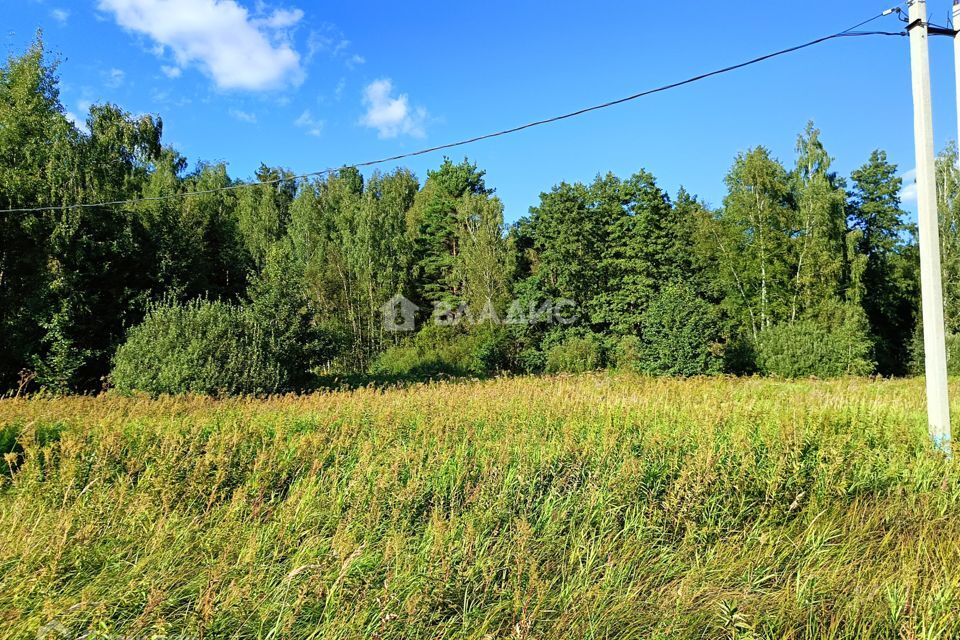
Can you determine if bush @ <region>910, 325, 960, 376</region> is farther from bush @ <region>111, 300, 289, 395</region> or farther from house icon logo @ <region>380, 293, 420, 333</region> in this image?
bush @ <region>111, 300, 289, 395</region>

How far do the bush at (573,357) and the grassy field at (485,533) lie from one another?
14.1 m

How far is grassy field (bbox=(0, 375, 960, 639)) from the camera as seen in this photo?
2.51m

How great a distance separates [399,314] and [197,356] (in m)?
17.7

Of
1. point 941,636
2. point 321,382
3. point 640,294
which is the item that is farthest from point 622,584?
point 640,294

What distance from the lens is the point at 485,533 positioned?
3.34 m

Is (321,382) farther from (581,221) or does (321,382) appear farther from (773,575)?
(581,221)

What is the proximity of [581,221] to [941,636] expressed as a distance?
2471 centimetres

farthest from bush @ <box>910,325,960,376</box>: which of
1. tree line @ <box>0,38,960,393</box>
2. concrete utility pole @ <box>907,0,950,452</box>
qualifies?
concrete utility pole @ <box>907,0,950,452</box>

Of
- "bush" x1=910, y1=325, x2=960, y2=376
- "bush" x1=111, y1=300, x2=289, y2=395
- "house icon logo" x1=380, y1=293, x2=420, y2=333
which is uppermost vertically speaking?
"house icon logo" x1=380, y1=293, x2=420, y2=333

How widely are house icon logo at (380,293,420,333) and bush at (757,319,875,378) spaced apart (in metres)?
17.1

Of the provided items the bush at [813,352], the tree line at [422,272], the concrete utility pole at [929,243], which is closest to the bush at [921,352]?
the tree line at [422,272]

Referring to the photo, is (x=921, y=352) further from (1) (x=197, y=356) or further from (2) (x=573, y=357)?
(1) (x=197, y=356)

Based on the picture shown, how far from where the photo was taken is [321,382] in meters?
14.9

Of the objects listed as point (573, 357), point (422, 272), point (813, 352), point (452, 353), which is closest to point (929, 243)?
point (573, 357)
